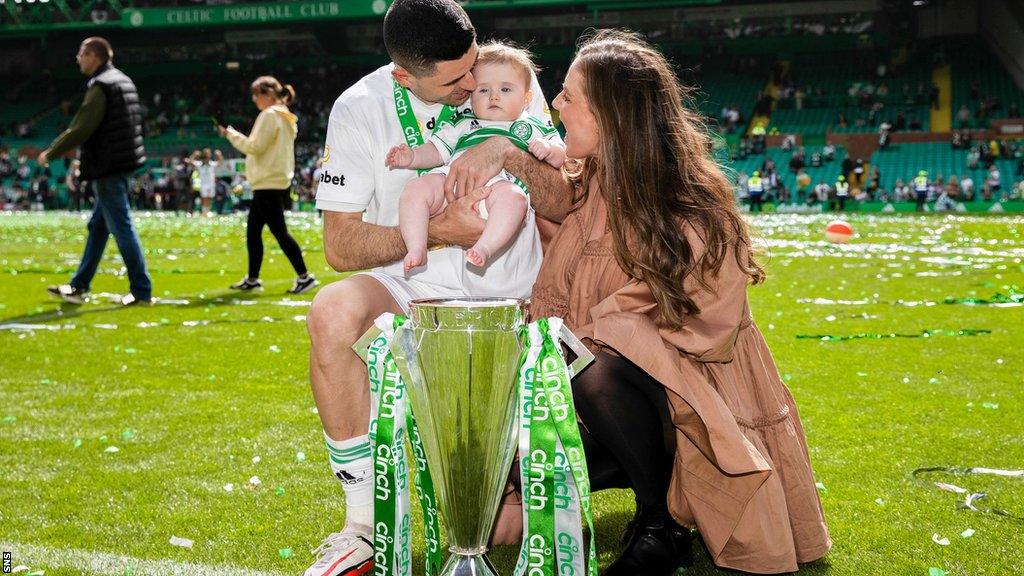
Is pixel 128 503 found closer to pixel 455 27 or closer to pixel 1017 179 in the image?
pixel 455 27

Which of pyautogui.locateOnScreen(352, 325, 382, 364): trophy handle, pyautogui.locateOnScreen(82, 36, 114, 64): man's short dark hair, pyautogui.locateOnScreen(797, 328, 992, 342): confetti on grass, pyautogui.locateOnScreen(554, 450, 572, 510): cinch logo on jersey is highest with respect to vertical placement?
pyautogui.locateOnScreen(82, 36, 114, 64): man's short dark hair

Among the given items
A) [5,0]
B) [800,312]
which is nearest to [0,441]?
[800,312]

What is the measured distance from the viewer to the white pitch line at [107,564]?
9.02 feet

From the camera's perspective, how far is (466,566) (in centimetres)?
248

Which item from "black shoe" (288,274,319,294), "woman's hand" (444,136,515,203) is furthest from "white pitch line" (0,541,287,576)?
"black shoe" (288,274,319,294)

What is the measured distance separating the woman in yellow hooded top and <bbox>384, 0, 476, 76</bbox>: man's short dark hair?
623 centimetres

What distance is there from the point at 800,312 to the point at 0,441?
5.64 m

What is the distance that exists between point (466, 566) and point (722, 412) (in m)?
0.72

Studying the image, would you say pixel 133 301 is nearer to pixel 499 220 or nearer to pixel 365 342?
pixel 499 220

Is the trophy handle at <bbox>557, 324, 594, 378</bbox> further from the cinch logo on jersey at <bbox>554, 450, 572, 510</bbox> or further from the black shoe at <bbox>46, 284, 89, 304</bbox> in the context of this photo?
the black shoe at <bbox>46, 284, 89, 304</bbox>

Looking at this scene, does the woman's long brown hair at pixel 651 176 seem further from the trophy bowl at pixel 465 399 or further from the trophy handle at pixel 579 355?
the trophy bowl at pixel 465 399

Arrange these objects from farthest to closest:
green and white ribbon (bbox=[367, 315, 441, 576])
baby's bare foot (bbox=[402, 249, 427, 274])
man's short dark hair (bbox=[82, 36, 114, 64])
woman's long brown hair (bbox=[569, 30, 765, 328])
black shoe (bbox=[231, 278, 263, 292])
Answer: black shoe (bbox=[231, 278, 263, 292]) < man's short dark hair (bbox=[82, 36, 114, 64]) < baby's bare foot (bbox=[402, 249, 427, 274]) < woman's long brown hair (bbox=[569, 30, 765, 328]) < green and white ribbon (bbox=[367, 315, 441, 576])

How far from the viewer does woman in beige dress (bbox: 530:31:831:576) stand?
8.67 ft

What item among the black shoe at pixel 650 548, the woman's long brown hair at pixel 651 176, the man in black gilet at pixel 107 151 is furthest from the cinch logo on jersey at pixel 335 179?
the man in black gilet at pixel 107 151
